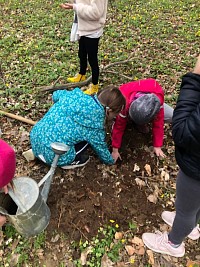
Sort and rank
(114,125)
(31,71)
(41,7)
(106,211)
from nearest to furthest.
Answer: (106,211), (114,125), (31,71), (41,7)

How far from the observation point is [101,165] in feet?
11.5

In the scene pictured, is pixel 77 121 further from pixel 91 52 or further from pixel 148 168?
pixel 91 52

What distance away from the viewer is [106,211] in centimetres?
304

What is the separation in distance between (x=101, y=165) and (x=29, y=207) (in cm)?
124

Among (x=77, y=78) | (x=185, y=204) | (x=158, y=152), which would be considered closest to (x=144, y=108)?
(x=158, y=152)

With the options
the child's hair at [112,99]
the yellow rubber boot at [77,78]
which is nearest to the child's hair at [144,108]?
the child's hair at [112,99]

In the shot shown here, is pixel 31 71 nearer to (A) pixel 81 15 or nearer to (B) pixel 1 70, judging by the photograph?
(B) pixel 1 70

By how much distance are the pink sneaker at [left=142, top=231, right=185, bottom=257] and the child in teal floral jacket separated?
3.42 feet

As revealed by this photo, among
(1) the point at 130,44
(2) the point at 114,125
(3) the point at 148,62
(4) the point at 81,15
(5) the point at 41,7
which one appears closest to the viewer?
(2) the point at 114,125

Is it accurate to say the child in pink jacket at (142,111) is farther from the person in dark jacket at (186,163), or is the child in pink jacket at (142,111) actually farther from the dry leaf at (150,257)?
the dry leaf at (150,257)

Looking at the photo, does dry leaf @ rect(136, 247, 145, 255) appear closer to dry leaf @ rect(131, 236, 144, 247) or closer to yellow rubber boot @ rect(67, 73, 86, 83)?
dry leaf @ rect(131, 236, 144, 247)

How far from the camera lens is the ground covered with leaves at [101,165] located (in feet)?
9.09

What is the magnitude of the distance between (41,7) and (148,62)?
13.4ft

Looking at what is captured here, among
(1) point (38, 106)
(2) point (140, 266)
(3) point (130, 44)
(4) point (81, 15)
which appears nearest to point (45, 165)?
(1) point (38, 106)
